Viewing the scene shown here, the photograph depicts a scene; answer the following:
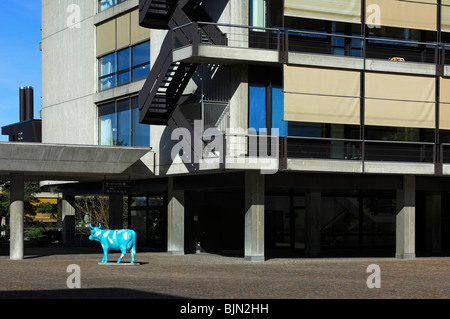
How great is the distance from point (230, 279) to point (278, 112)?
33.4 ft

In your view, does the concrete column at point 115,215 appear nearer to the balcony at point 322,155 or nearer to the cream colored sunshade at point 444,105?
the balcony at point 322,155

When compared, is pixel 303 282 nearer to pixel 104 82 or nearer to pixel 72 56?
pixel 104 82

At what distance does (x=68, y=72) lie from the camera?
4366cm

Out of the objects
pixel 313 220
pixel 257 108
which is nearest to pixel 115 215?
pixel 313 220

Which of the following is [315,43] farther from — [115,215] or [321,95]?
[115,215]

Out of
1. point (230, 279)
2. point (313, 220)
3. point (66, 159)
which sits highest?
point (66, 159)

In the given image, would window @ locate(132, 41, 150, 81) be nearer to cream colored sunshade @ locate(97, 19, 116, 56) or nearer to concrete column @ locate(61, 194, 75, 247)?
cream colored sunshade @ locate(97, 19, 116, 56)

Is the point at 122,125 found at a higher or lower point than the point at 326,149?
higher

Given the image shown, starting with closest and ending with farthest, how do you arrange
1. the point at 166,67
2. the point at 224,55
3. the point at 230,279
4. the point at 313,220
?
the point at 230,279 → the point at 224,55 → the point at 166,67 → the point at 313,220

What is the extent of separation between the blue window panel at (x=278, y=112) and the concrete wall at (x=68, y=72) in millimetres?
12835

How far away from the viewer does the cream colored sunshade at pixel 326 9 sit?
3080 centimetres

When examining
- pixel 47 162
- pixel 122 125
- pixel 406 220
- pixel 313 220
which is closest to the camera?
pixel 47 162

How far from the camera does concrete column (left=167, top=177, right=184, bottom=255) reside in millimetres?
37375

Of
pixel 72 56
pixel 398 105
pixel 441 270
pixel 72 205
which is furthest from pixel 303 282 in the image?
pixel 72 205
